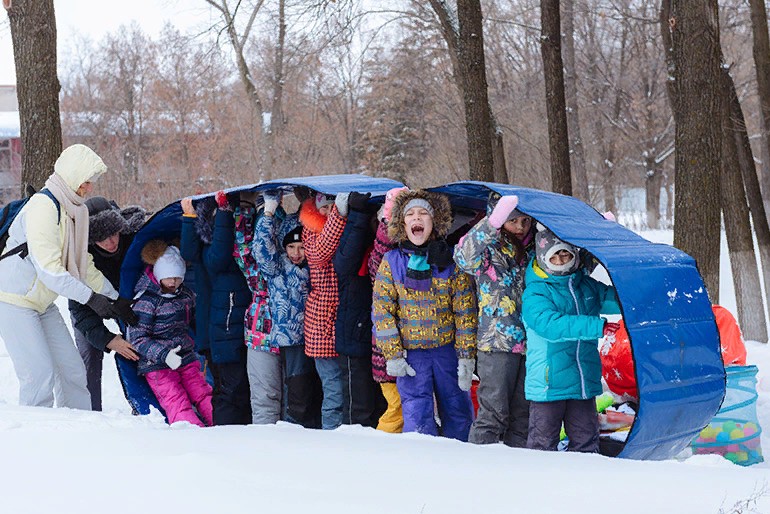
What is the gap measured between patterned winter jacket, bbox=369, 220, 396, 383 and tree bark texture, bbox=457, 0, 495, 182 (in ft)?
17.3

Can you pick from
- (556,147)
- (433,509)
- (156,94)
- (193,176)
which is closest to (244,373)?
(433,509)

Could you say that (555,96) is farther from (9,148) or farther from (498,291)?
(9,148)

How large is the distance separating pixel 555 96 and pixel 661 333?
8.61 meters

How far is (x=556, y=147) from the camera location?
12953 mm

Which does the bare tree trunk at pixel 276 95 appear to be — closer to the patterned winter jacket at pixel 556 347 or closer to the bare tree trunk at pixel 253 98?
the bare tree trunk at pixel 253 98

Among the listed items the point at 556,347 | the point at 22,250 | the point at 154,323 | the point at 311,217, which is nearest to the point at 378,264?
the point at 311,217

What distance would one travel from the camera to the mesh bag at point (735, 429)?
6109 mm

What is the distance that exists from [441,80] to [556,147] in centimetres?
1826

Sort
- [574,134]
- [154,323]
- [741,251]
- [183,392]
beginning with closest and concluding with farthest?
[154,323]
[183,392]
[741,251]
[574,134]

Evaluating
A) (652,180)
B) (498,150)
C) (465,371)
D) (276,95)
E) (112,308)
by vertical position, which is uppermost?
(276,95)

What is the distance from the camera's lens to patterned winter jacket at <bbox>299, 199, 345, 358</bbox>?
20.7ft

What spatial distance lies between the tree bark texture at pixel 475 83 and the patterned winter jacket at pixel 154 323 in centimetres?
515

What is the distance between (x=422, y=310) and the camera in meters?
5.80

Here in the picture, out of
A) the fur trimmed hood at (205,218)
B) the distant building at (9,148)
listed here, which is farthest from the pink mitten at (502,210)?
Result: the distant building at (9,148)
